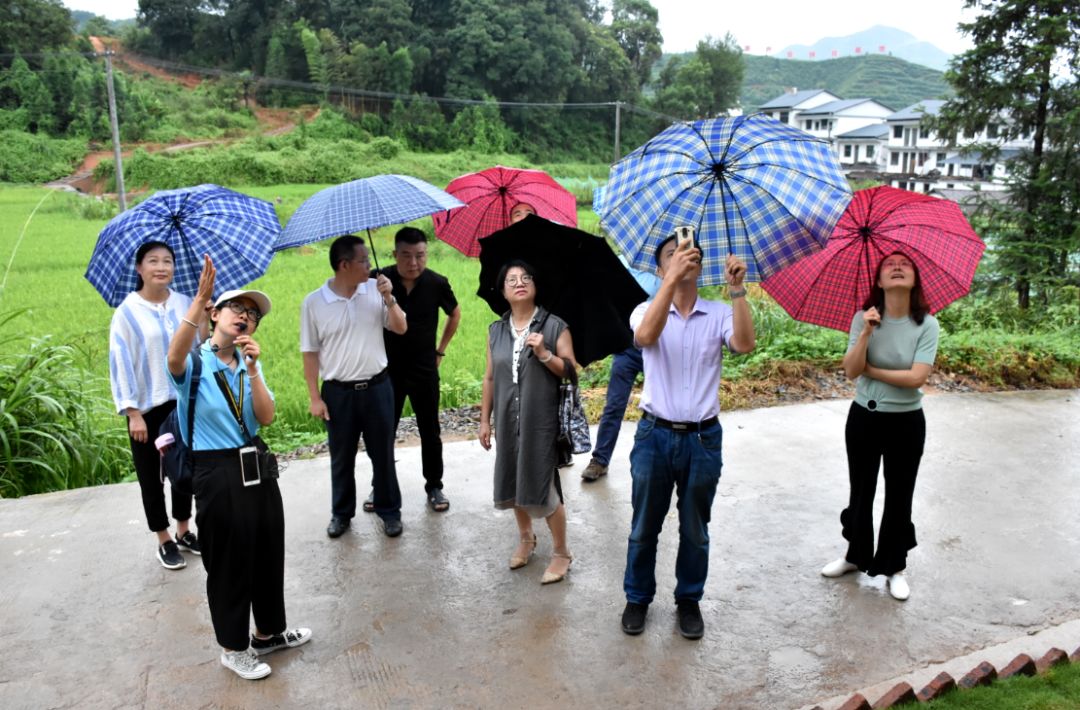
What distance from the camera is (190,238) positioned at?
3.63 m

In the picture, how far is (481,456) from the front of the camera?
520cm

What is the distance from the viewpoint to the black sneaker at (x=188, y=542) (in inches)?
150

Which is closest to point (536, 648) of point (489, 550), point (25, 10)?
point (489, 550)

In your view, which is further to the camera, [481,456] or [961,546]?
[481,456]

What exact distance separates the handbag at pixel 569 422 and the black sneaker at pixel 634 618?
682mm

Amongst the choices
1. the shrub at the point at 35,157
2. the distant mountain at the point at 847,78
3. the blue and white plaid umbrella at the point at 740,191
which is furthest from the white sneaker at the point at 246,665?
the distant mountain at the point at 847,78

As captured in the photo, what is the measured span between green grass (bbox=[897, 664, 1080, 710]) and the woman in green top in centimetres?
70

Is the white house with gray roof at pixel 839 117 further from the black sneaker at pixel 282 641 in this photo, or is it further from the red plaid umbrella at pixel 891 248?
the black sneaker at pixel 282 641

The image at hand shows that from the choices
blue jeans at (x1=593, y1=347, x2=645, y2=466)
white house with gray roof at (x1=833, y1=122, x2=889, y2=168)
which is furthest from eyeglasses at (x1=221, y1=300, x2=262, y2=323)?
white house with gray roof at (x1=833, y1=122, x2=889, y2=168)

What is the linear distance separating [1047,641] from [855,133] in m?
50.9

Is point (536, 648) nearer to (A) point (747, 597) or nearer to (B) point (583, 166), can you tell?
(A) point (747, 597)

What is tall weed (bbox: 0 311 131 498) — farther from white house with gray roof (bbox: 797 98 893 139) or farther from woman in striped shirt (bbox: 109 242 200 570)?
white house with gray roof (bbox: 797 98 893 139)

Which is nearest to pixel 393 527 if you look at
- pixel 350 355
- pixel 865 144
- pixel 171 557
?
pixel 350 355

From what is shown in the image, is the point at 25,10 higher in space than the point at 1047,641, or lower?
higher
